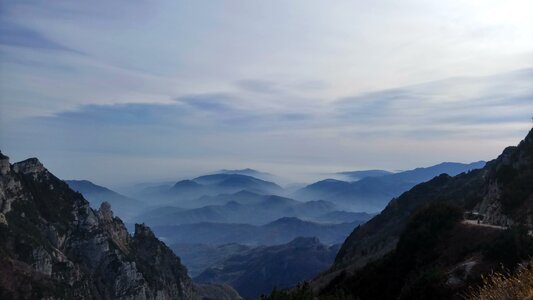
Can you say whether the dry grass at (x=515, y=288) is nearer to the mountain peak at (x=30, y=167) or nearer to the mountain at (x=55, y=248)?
the mountain at (x=55, y=248)

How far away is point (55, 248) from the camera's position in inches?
6260

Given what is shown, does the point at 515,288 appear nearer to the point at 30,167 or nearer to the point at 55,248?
the point at 55,248

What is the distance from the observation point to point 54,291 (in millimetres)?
130250

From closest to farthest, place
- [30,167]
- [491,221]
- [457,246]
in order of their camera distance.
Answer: [457,246], [491,221], [30,167]

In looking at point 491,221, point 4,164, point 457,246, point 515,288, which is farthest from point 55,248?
point 515,288

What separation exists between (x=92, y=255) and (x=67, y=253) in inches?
453

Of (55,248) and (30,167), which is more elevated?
(30,167)

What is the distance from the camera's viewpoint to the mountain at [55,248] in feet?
424

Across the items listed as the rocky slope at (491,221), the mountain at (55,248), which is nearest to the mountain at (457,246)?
the rocky slope at (491,221)

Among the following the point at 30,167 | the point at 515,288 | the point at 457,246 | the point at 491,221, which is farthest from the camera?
the point at 30,167

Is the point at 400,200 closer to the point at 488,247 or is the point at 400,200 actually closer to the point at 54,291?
the point at 54,291

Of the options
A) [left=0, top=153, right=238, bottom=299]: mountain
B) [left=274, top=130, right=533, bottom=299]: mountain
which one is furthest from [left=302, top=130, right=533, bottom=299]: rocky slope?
[left=0, top=153, right=238, bottom=299]: mountain

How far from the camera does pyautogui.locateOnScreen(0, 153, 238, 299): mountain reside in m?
129

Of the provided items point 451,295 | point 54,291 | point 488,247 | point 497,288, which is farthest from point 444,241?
point 54,291
